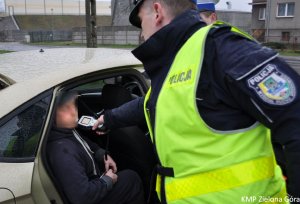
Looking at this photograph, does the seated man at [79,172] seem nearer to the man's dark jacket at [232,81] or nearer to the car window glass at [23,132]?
the car window glass at [23,132]

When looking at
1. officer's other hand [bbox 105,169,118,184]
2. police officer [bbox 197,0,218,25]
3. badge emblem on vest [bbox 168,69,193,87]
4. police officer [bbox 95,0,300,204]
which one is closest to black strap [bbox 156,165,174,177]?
police officer [bbox 95,0,300,204]

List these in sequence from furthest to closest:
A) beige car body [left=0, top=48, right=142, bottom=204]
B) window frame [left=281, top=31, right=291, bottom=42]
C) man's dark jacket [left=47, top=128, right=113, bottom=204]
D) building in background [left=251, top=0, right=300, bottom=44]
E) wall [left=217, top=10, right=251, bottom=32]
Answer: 1. wall [left=217, top=10, right=251, bottom=32]
2. building in background [left=251, top=0, right=300, bottom=44]
3. window frame [left=281, top=31, right=291, bottom=42]
4. man's dark jacket [left=47, top=128, right=113, bottom=204]
5. beige car body [left=0, top=48, right=142, bottom=204]

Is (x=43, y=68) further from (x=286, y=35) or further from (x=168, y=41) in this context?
(x=286, y=35)

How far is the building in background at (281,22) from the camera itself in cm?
3512

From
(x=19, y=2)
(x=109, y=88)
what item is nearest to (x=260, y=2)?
(x=109, y=88)

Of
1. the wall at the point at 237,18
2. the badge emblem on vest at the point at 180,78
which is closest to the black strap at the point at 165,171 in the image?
the badge emblem on vest at the point at 180,78

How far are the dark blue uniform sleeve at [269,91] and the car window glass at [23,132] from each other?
1.03 meters

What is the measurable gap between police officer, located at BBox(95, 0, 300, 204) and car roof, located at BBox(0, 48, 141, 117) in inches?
25.6

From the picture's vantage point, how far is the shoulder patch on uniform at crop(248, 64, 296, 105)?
1392 millimetres

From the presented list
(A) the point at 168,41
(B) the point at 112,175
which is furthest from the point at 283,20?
(A) the point at 168,41

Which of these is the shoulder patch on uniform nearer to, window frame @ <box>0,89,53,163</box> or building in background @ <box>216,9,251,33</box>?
window frame @ <box>0,89,53,163</box>

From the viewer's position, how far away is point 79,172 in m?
2.34

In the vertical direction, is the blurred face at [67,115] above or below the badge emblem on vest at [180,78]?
below

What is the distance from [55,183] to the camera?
2.18m
